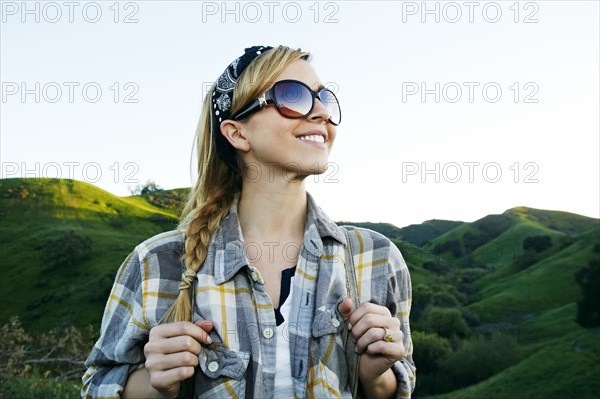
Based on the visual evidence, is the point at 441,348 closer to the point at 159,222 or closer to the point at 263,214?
the point at 159,222

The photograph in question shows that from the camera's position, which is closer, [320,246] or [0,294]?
[320,246]

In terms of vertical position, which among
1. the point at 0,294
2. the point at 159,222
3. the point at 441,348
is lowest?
the point at 441,348

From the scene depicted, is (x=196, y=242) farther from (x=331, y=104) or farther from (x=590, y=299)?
(x=590, y=299)

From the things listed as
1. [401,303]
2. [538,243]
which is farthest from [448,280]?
[401,303]

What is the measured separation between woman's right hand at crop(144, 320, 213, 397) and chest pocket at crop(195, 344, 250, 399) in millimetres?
112

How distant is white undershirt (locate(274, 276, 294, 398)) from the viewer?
2.87 meters

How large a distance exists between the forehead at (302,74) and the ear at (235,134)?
381mm

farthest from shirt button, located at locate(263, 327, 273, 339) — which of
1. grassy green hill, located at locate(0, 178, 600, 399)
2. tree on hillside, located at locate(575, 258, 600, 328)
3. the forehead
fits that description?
tree on hillside, located at locate(575, 258, 600, 328)

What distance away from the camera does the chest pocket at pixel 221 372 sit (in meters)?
2.85

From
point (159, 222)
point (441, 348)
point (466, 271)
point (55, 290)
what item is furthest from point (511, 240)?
point (55, 290)

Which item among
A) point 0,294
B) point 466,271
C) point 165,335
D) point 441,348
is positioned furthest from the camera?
point 466,271

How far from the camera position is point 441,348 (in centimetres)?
5941

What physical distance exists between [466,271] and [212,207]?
9789cm

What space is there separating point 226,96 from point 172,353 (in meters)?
1.56
